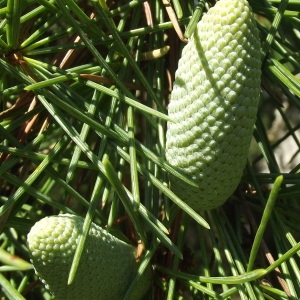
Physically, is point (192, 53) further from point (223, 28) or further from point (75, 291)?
point (75, 291)

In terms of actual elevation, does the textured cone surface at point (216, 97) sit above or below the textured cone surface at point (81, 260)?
above

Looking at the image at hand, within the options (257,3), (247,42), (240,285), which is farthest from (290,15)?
(240,285)

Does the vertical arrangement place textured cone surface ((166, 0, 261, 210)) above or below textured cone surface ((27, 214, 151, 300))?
above

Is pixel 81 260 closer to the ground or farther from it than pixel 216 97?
closer to the ground
